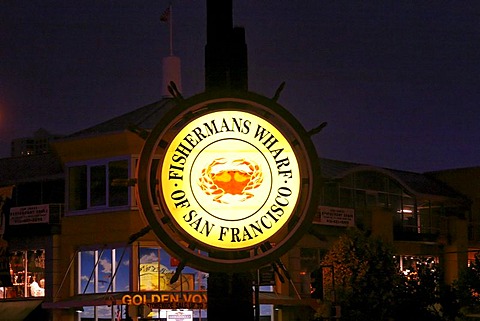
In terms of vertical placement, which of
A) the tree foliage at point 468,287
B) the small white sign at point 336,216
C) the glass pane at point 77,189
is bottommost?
the tree foliage at point 468,287

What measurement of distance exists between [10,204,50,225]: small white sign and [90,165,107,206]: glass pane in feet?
6.89

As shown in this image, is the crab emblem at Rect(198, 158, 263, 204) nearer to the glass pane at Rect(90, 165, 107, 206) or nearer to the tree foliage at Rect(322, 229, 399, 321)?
the tree foliage at Rect(322, 229, 399, 321)

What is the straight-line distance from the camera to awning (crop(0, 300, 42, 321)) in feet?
→ 122

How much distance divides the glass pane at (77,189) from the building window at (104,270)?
1806mm

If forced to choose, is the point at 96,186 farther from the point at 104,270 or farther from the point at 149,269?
the point at 149,269

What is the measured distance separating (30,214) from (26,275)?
2448 mm

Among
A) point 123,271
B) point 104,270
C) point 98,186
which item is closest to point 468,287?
point 123,271

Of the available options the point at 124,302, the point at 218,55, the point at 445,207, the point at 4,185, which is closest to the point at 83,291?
the point at 124,302

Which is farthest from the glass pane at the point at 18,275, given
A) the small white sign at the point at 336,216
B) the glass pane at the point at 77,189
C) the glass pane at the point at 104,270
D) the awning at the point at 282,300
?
the small white sign at the point at 336,216

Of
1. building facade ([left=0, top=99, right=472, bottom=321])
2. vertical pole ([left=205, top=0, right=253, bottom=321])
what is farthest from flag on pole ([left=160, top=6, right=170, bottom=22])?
vertical pole ([left=205, top=0, right=253, bottom=321])

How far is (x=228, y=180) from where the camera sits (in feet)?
16.5

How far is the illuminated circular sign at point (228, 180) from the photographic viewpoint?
16.1ft

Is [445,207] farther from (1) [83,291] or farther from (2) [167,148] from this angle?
(2) [167,148]

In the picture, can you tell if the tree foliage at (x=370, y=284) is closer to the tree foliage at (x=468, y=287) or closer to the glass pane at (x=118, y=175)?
the tree foliage at (x=468, y=287)
